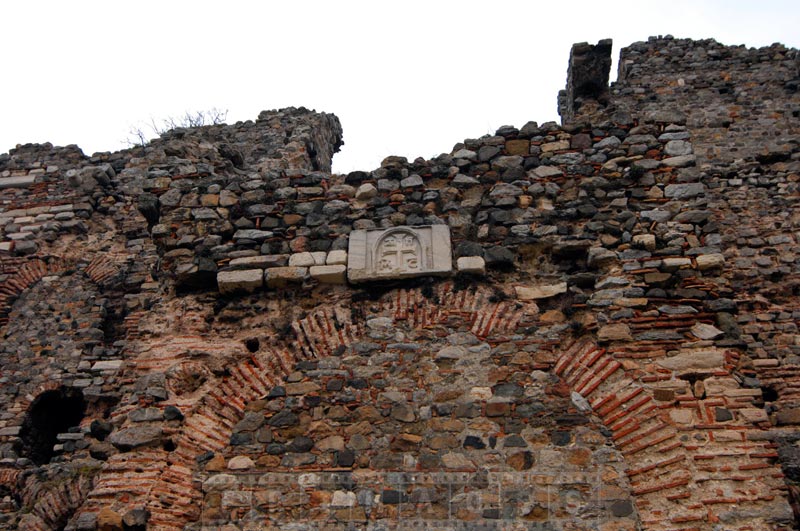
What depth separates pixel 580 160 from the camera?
623 centimetres

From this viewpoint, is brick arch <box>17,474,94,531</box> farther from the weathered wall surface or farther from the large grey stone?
the large grey stone

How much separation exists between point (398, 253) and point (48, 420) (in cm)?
700

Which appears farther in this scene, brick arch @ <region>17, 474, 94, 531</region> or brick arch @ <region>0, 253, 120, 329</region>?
brick arch @ <region>0, 253, 120, 329</region>

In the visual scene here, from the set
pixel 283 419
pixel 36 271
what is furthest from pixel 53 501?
pixel 36 271

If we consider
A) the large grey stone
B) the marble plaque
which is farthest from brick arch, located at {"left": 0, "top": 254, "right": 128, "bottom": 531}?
the marble plaque

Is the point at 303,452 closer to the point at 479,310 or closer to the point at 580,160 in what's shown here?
the point at 479,310

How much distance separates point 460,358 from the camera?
5457mm

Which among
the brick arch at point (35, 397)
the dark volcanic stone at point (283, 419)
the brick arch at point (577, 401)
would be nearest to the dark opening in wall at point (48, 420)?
the brick arch at point (35, 397)

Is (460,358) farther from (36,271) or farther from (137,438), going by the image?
(36,271)

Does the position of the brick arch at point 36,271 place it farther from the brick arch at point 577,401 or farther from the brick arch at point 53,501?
the brick arch at point 577,401

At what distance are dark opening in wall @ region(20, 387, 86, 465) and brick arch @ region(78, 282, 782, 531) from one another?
5.43 meters

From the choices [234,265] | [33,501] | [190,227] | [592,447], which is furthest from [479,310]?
[33,501]

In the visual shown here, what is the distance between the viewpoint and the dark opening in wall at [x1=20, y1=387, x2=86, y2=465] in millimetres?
9867

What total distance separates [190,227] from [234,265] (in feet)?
2.19
